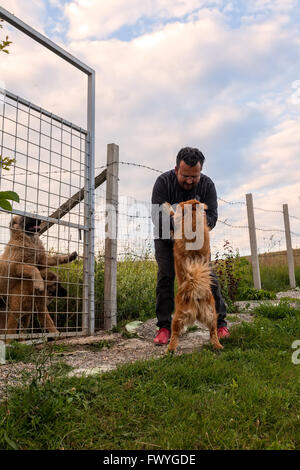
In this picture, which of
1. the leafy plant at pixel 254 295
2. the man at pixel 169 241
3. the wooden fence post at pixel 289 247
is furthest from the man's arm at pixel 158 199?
the wooden fence post at pixel 289 247

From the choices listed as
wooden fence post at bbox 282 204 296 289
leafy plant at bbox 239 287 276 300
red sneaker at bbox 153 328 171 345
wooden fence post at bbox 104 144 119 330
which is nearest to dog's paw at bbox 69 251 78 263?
wooden fence post at bbox 104 144 119 330

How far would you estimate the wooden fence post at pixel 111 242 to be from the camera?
569cm

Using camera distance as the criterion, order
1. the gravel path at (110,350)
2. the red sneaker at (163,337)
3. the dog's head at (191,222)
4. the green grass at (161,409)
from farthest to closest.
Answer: the red sneaker at (163,337)
the dog's head at (191,222)
the gravel path at (110,350)
the green grass at (161,409)

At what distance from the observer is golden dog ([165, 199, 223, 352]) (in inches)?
143

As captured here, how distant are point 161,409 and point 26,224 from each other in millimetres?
3410

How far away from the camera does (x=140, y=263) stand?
7000mm

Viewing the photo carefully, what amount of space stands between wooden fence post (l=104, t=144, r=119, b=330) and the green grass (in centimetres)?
271

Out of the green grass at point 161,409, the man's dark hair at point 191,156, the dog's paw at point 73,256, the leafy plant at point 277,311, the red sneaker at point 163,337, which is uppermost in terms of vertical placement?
the man's dark hair at point 191,156

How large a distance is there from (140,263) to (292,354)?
3811 mm

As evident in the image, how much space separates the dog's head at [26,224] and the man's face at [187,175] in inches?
76.5

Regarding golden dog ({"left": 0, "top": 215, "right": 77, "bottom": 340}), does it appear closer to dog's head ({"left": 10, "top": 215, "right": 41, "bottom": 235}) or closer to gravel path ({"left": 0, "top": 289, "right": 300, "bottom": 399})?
dog's head ({"left": 10, "top": 215, "right": 41, "bottom": 235})

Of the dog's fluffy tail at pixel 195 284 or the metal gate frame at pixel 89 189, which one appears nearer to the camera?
the dog's fluffy tail at pixel 195 284

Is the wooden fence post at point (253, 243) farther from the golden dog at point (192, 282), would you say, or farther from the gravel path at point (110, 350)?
the golden dog at point (192, 282)

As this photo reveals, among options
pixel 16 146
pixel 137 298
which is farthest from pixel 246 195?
pixel 16 146
